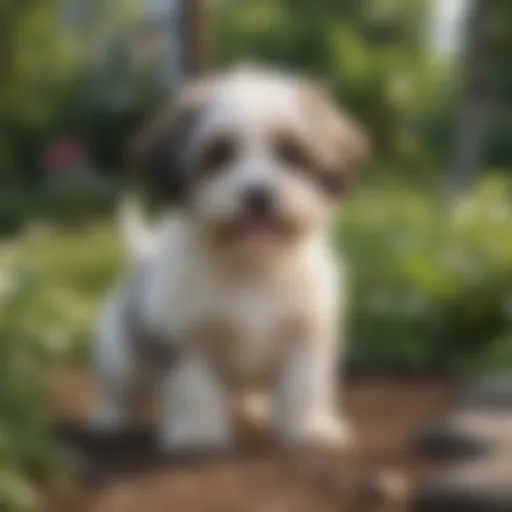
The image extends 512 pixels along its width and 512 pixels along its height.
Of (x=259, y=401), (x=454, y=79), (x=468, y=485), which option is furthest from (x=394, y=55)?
(x=468, y=485)

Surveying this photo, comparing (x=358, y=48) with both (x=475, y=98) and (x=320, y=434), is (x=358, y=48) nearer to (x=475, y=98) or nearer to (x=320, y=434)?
(x=475, y=98)

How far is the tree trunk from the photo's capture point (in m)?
9.09

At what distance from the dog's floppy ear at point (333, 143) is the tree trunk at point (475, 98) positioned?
5456mm

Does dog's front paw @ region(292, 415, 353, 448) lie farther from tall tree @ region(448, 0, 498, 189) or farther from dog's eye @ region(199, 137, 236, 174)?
tall tree @ region(448, 0, 498, 189)

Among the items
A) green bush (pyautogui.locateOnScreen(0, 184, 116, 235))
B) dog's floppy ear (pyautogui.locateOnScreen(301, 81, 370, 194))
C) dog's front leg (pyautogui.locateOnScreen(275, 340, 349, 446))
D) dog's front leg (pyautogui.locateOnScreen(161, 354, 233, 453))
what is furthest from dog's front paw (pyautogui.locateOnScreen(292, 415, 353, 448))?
green bush (pyautogui.locateOnScreen(0, 184, 116, 235))

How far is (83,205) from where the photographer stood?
922 centimetres

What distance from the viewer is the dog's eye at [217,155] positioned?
340cm

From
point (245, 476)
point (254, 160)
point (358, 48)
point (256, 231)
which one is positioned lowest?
point (245, 476)

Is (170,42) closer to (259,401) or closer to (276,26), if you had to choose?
(276,26)

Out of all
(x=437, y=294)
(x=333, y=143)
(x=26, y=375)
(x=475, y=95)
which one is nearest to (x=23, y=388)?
(x=26, y=375)

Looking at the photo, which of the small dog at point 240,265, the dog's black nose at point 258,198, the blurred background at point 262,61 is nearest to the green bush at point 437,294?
Answer: the blurred background at point 262,61

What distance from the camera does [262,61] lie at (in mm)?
9898

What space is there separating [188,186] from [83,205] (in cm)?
583

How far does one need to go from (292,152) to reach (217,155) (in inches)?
7.0
